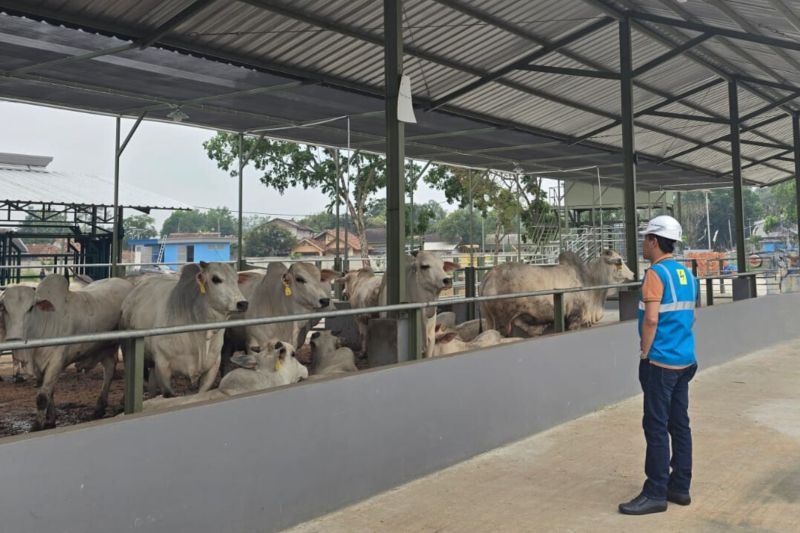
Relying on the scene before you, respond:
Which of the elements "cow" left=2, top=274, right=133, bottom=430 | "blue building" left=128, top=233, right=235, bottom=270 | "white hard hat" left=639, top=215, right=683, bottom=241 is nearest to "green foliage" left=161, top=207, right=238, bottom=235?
"blue building" left=128, top=233, right=235, bottom=270

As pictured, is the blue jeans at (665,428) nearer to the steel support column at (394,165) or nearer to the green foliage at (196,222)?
the steel support column at (394,165)

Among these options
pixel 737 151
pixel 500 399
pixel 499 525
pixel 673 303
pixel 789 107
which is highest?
pixel 789 107

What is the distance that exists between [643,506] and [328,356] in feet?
12.8

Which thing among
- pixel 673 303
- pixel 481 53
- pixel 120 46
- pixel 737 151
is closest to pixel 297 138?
pixel 481 53

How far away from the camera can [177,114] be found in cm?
1020

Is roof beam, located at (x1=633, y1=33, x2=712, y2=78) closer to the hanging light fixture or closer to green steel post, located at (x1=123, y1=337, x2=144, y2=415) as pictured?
the hanging light fixture

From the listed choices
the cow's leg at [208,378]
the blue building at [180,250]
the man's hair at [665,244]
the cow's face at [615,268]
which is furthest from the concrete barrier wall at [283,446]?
the blue building at [180,250]

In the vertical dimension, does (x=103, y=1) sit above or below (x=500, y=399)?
above

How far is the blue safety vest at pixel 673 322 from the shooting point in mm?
4098

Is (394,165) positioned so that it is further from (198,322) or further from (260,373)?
(198,322)

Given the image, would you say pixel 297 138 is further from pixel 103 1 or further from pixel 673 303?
pixel 673 303

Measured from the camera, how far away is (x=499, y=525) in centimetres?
393

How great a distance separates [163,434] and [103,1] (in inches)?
182

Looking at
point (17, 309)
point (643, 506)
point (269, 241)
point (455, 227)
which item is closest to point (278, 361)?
point (17, 309)
